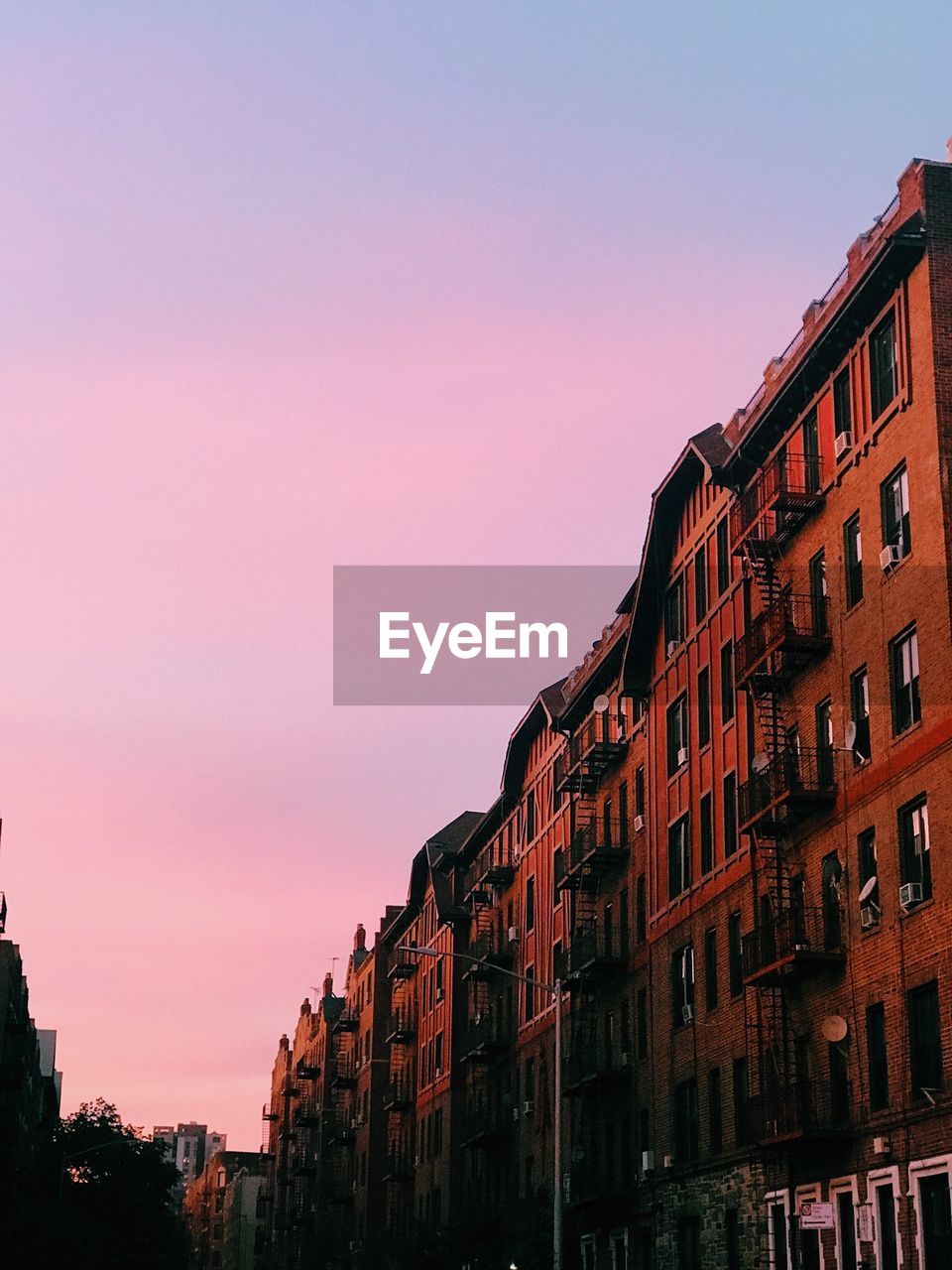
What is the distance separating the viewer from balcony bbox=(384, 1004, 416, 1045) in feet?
307

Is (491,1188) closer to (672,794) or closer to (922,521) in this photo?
(672,794)

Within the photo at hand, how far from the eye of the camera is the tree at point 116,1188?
85500 millimetres

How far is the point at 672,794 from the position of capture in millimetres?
50125

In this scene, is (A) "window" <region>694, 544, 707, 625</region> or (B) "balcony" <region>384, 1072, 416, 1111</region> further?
(B) "balcony" <region>384, 1072, 416, 1111</region>

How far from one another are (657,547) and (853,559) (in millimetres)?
15160

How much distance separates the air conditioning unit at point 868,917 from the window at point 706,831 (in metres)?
10.9

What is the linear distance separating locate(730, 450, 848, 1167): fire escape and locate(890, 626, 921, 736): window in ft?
11.5

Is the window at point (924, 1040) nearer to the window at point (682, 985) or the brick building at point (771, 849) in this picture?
the brick building at point (771, 849)

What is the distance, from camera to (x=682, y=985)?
48.4 metres

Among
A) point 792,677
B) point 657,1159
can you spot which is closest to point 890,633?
point 792,677

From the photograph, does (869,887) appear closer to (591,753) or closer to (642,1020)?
(642,1020)

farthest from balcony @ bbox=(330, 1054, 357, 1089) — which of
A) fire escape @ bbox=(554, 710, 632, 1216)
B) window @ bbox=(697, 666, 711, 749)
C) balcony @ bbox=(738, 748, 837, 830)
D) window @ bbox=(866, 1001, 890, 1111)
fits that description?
window @ bbox=(866, 1001, 890, 1111)

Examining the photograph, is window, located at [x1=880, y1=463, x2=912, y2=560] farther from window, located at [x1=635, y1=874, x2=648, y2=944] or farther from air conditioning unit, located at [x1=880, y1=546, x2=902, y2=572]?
window, located at [x1=635, y1=874, x2=648, y2=944]

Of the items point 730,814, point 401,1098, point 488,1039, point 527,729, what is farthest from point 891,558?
point 401,1098
